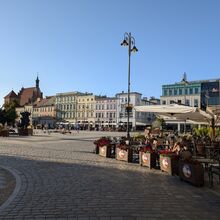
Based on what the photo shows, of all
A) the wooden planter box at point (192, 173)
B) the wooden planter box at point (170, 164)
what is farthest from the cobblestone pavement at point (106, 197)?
the wooden planter box at point (170, 164)

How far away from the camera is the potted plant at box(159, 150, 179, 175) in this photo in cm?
1207

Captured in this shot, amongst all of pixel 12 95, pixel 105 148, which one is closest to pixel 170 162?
pixel 105 148

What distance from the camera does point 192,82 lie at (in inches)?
3408

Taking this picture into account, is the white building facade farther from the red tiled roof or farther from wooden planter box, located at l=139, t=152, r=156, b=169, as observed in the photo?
wooden planter box, located at l=139, t=152, r=156, b=169

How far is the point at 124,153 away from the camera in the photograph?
52.0 feet

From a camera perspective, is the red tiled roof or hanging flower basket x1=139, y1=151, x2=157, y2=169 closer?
hanging flower basket x1=139, y1=151, x2=157, y2=169

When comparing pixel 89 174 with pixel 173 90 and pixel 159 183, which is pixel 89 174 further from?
pixel 173 90

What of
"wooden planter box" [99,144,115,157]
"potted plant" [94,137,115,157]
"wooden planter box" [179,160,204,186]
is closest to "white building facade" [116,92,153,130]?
"potted plant" [94,137,115,157]

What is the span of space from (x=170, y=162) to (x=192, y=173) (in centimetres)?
212

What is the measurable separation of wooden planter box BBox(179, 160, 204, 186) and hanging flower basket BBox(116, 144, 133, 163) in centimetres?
504

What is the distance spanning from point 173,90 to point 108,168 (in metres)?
77.8

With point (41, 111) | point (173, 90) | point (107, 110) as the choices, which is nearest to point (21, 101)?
point (41, 111)

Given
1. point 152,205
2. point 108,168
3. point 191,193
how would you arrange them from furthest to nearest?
point 108,168
point 191,193
point 152,205

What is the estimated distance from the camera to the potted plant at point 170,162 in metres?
12.1
